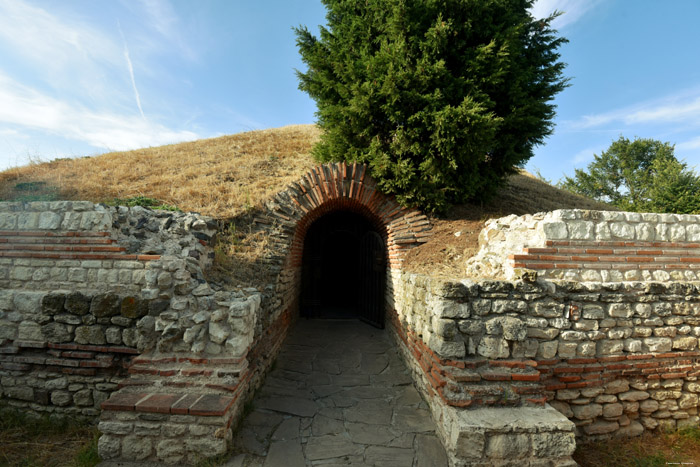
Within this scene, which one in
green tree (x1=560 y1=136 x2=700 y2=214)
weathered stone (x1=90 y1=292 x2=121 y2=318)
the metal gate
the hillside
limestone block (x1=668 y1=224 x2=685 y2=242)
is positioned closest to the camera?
weathered stone (x1=90 y1=292 x2=121 y2=318)

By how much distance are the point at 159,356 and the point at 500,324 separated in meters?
3.85

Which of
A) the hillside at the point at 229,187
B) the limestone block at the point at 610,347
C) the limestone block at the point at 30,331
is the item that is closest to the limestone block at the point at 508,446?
the limestone block at the point at 610,347

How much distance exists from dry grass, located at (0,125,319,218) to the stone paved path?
331 cm

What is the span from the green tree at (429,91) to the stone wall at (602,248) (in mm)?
1886

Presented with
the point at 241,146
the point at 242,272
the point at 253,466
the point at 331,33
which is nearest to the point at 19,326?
the point at 242,272

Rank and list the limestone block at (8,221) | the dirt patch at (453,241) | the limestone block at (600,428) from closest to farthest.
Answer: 1. the limestone block at (600,428)
2. the limestone block at (8,221)
3. the dirt patch at (453,241)

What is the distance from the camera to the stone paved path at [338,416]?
3135 millimetres

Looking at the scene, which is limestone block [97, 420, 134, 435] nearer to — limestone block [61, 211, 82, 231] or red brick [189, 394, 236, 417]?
red brick [189, 394, 236, 417]

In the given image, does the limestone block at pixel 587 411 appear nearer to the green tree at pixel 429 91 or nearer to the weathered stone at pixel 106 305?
the green tree at pixel 429 91

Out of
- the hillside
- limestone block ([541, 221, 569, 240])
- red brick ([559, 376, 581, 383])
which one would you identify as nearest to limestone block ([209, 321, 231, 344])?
the hillside

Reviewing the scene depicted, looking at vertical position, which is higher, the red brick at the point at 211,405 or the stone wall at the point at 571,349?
the stone wall at the point at 571,349

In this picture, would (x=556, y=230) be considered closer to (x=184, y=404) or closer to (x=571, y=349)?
(x=571, y=349)

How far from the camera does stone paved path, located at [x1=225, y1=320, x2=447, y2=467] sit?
3135mm

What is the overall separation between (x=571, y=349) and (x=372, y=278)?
453 centimetres
